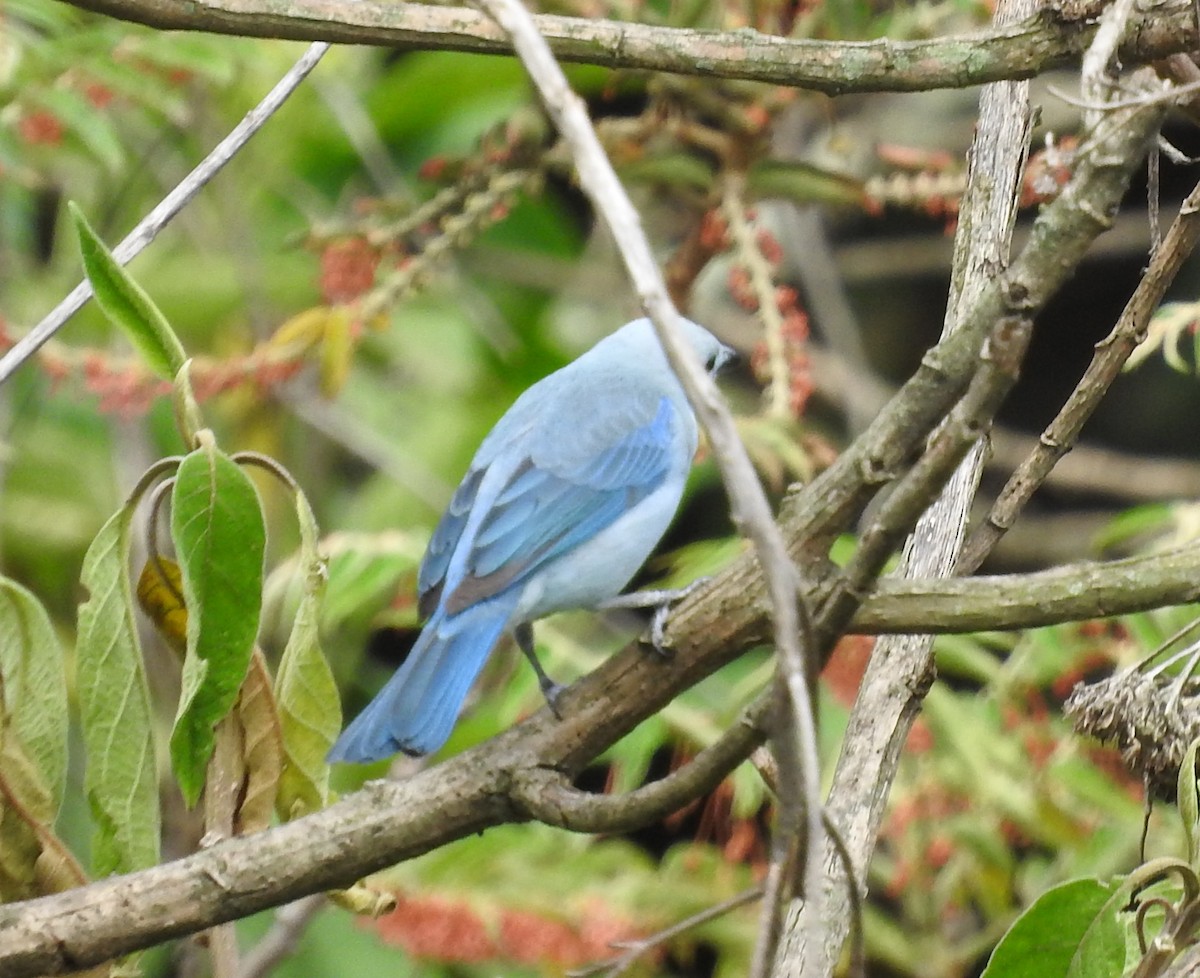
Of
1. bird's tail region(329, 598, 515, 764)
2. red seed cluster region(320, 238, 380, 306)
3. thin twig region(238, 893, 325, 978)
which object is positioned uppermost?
red seed cluster region(320, 238, 380, 306)

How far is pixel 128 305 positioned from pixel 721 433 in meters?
0.85

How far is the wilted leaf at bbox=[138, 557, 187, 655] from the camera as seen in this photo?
1.86 m

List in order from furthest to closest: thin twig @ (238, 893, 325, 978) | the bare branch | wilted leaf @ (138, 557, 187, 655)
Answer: thin twig @ (238, 893, 325, 978), wilted leaf @ (138, 557, 187, 655), the bare branch

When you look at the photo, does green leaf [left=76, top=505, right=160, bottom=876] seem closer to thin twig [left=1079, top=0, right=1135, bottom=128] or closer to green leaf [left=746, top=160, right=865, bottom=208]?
thin twig [left=1079, top=0, right=1135, bottom=128]

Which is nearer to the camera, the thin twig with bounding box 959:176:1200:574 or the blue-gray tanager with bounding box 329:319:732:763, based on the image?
the thin twig with bounding box 959:176:1200:574

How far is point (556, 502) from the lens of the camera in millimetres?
2504

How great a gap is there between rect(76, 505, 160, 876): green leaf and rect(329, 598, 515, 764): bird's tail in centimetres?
25

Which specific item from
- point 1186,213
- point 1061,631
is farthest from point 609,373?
point 1186,213

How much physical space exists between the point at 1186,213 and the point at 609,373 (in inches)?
51.9

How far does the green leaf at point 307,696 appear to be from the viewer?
173 cm

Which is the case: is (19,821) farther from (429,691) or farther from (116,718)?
(429,691)

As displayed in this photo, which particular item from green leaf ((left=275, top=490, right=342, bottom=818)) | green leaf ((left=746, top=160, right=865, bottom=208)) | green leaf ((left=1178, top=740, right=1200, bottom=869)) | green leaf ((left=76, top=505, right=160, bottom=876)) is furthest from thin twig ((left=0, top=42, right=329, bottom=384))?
green leaf ((left=746, top=160, right=865, bottom=208))

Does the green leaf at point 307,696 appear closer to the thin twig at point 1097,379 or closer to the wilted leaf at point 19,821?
the wilted leaf at point 19,821

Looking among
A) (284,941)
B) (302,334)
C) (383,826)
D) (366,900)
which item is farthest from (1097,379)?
(302,334)
